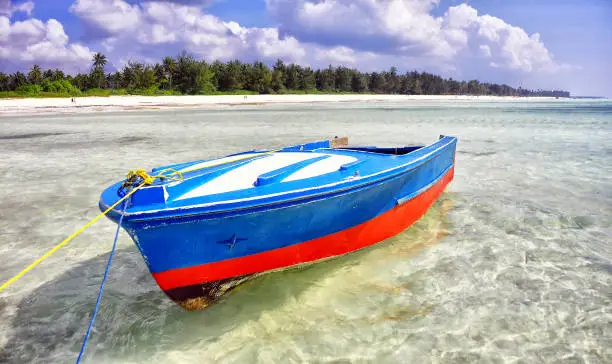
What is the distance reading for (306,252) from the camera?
3.90 metres

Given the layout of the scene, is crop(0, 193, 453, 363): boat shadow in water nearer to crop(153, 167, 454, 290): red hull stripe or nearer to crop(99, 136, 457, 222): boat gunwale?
crop(153, 167, 454, 290): red hull stripe

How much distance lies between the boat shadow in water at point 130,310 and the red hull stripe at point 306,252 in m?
0.31

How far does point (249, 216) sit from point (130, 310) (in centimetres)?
154

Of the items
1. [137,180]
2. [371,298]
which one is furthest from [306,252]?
[137,180]

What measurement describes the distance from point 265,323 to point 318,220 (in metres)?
1.04

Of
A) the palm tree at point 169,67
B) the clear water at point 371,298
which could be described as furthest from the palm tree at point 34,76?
the clear water at point 371,298

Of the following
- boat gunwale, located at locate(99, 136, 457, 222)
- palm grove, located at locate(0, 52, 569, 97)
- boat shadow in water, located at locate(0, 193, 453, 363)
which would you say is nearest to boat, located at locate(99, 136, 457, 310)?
boat gunwale, located at locate(99, 136, 457, 222)

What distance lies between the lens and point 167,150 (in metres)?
12.0

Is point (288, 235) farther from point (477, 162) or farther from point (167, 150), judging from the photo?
point (167, 150)

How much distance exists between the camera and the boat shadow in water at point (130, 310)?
3.22 m

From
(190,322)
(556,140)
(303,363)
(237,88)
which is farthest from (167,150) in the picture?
(237,88)

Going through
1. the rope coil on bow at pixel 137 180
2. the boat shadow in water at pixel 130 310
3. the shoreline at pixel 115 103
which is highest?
the shoreline at pixel 115 103

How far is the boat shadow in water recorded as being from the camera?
10.6 ft

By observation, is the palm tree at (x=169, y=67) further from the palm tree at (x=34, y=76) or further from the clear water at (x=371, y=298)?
the clear water at (x=371, y=298)
